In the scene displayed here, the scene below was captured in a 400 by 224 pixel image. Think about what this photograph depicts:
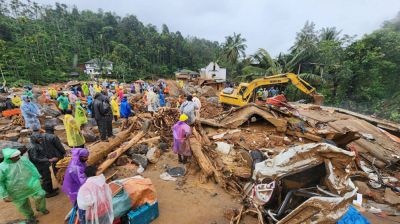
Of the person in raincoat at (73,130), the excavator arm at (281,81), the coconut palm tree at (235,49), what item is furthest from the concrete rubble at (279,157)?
the coconut palm tree at (235,49)

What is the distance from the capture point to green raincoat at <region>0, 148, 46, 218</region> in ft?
10.4

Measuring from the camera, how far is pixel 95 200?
2.59 m

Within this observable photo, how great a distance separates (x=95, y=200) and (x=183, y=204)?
2214mm

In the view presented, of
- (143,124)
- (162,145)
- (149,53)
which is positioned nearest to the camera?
(162,145)

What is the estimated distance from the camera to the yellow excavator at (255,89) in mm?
10414

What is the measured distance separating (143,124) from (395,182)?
321 inches

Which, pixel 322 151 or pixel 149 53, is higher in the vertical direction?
pixel 149 53

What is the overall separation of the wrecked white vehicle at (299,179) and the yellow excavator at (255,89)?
773 centimetres

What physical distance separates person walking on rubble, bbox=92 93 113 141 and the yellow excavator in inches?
291

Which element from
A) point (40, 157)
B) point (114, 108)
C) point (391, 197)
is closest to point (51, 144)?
point (40, 157)

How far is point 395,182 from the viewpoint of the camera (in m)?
5.44

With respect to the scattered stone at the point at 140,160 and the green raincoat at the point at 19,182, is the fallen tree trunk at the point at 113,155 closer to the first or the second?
the scattered stone at the point at 140,160

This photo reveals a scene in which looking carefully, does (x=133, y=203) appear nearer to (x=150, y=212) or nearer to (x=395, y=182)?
(x=150, y=212)

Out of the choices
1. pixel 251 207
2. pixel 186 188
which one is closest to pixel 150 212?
pixel 186 188
